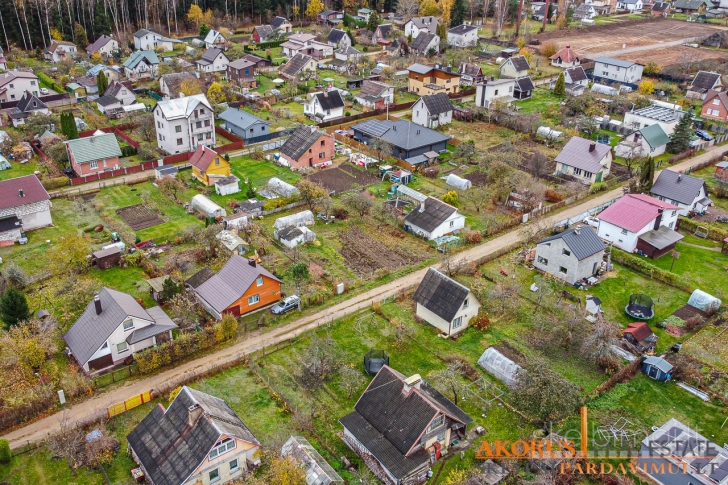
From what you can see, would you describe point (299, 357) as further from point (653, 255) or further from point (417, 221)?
point (653, 255)

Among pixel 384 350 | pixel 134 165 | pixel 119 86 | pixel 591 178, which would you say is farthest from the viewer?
pixel 119 86

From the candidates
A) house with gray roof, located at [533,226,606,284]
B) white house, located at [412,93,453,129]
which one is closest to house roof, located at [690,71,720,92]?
white house, located at [412,93,453,129]

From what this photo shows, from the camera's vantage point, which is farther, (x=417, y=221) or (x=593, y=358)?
(x=417, y=221)

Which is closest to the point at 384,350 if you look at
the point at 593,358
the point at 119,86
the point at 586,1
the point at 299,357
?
the point at 299,357

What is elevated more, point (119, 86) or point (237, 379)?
point (119, 86)

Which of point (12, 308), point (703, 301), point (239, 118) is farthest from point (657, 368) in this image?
point (239, 118)

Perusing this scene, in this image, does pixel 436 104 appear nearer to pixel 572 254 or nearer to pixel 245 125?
pixel 245 125
